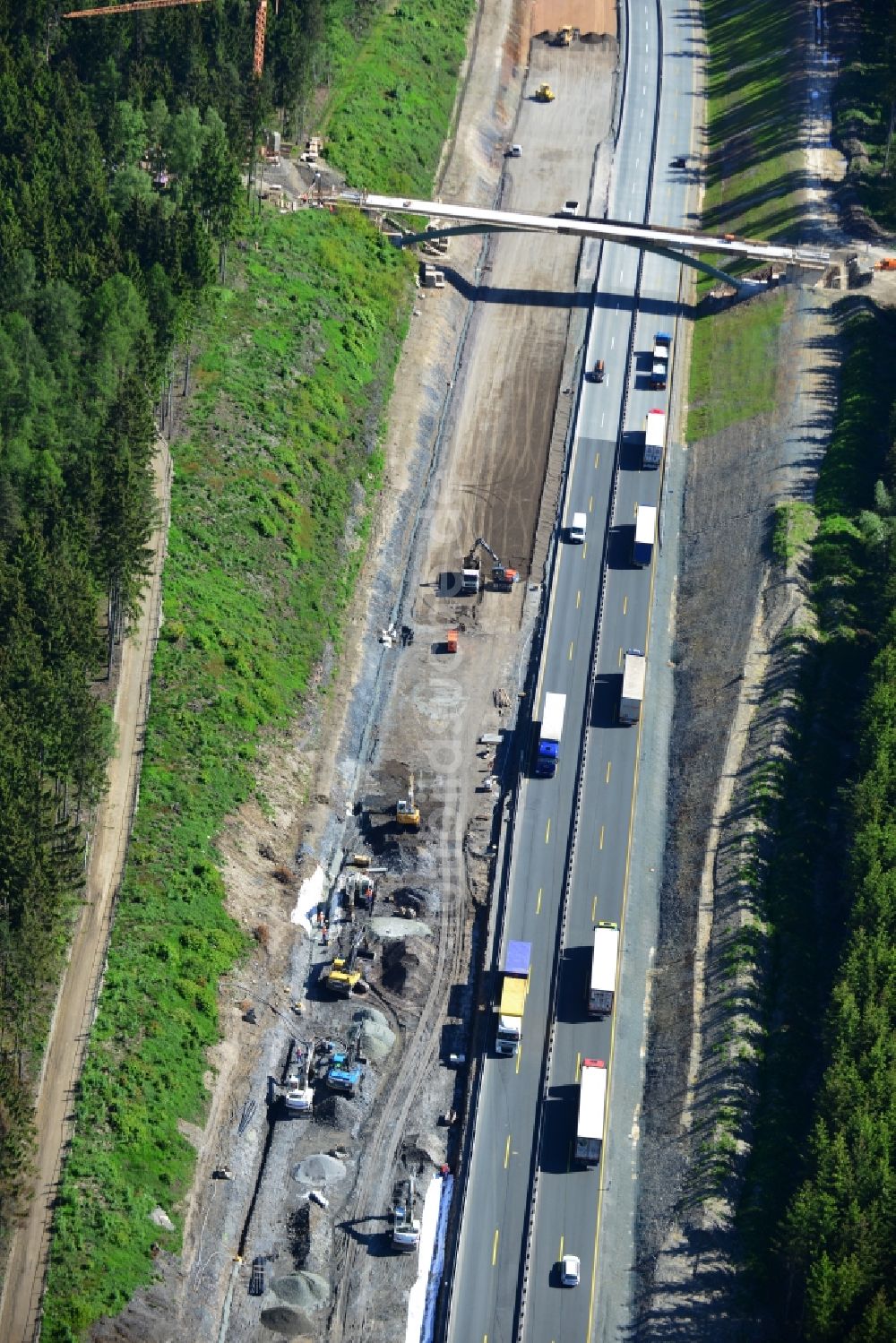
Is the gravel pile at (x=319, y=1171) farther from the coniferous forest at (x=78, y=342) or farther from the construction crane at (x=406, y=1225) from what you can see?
the coniferous forest at (x=78, y=342)

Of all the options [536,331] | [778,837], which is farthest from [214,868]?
[536,331]

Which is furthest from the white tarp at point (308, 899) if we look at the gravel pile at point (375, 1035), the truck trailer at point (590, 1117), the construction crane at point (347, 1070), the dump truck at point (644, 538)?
the dump truck at point (644, 538)

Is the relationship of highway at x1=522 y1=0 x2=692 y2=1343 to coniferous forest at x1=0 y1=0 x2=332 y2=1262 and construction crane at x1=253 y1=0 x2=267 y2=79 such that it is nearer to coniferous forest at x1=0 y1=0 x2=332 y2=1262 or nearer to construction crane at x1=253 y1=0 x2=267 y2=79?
coniferous forest at x1=0 y1=0 x2=332 y2=1262

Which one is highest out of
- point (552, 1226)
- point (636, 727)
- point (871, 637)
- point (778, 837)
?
point (871, 637)

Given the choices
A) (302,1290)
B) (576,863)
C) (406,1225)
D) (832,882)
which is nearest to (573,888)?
(576,863)

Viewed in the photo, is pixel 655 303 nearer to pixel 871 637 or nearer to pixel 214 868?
pixel 871 637

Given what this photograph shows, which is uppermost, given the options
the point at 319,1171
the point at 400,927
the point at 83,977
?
the point at 400,927

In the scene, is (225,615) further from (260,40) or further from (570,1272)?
(260,40)
